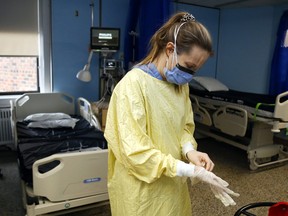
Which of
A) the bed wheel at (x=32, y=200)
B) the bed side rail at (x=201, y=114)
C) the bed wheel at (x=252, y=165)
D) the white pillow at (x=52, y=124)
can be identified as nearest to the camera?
the bed wheel at (x=32, y=200)

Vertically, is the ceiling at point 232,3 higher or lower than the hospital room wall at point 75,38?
higher

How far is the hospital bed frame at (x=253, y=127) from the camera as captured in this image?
2918mm

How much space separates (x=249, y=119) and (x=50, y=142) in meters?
2.32

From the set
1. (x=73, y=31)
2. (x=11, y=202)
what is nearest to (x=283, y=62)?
(x=73, y=31)

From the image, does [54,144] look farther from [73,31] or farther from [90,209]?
[73,31]

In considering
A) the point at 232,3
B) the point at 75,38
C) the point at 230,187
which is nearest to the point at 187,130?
the point at 230,187

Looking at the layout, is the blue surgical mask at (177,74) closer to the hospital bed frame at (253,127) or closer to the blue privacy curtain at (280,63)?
the hospital bed frame at (253,127)

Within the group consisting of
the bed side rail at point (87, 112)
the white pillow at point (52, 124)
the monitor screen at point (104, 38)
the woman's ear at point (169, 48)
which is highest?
the monitor screen at point (104, 38)

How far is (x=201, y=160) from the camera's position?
1056 millimetres

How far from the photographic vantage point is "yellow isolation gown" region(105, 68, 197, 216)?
95cm

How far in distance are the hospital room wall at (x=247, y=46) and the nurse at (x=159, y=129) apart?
350 cm

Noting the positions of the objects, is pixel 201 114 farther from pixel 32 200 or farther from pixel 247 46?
pixel 32 200

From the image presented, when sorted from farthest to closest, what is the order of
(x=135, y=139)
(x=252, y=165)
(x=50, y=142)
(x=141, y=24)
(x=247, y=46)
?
1. (x=247, y=46)
2. (x=252, y=165)
3. (x=141, y=24)
4. (x=50, y=142)
5. (x=135, y=139)

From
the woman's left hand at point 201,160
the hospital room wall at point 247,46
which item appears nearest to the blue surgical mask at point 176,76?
the woman's left hand at point 201,160
